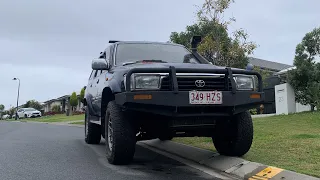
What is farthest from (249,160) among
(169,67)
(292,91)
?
(292,91)

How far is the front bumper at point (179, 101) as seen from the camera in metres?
4.93

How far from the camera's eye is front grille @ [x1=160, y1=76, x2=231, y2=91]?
5.12 meters

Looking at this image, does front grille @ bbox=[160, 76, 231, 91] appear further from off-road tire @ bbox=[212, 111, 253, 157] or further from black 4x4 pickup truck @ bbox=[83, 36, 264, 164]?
off-road tire @ bbox=[212, 111, 253, 157]

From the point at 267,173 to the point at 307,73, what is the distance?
455 inches

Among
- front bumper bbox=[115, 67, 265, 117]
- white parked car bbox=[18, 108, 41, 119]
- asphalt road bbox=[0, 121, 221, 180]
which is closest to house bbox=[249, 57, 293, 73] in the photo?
asphalt road bbox=[0, 121, 221, 180]

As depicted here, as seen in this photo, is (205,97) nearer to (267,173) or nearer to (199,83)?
(199,83)

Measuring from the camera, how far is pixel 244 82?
18.1 feet

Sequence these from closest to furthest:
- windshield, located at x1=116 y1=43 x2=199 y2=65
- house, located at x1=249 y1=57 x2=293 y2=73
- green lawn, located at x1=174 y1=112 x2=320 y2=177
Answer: green lawn, located at x1=174 y1=112 x2=320 y2=177, windshield, located at x1=116 y1=43 x2=199 y2=65, house, located at x1=249 y1=57 x2=293 y2=73

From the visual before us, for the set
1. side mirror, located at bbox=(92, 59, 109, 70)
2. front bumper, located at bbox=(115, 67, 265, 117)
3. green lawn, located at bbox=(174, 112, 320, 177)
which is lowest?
green lawn, located at bbox=(174, 112, 320, 177)

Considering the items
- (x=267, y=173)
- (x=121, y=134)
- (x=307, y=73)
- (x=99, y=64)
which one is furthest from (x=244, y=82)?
(x=307, y=73)

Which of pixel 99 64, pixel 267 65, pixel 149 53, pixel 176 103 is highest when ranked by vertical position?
pixel 267 65

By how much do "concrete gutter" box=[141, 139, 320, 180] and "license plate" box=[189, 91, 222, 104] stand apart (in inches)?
42.7

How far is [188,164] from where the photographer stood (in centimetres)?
631

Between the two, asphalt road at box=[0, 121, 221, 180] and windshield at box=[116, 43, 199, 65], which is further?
windshield at box=[116, 43, 199, 65]
